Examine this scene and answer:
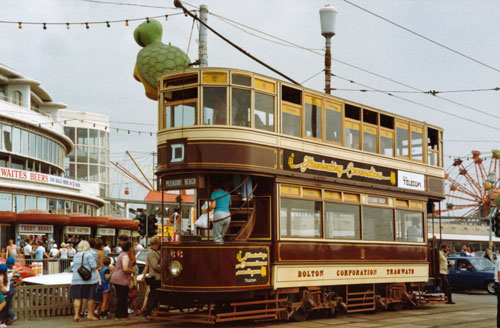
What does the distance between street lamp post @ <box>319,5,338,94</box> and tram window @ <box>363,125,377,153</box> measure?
3.51 meters

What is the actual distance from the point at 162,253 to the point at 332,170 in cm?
425

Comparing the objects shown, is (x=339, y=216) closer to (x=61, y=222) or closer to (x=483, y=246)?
(x=61, y=222)

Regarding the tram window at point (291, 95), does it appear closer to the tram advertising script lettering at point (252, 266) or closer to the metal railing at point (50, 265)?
the tram advertising script lettering at point (252, 266)

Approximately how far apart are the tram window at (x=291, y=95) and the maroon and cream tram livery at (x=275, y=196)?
2 cm

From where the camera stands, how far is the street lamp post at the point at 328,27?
66.6 ft

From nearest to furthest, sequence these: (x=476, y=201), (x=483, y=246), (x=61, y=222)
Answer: (x=61, y=222)
(x=483, y=246)
(x=476, y=201)

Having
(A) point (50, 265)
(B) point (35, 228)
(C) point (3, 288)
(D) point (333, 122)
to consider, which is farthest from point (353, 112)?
(B) point (35, 228)

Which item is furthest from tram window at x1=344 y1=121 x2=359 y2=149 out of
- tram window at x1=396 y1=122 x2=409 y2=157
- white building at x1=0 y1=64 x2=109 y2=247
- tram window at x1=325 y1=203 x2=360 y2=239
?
white building at x1=0 y1=64 x2=109 y2=247

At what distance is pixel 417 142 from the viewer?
61.5 ft

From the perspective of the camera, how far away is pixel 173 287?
13.0 metres

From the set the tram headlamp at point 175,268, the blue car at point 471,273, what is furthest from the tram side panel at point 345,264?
the blue car at point 471,273

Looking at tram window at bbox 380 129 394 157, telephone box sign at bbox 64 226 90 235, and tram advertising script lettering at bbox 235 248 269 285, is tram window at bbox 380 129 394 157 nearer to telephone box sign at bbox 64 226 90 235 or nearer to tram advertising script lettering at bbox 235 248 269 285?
tram advertising script lettering at bbox 235 248 269 285

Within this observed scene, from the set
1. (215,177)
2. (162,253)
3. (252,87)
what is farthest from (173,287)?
(252,87)

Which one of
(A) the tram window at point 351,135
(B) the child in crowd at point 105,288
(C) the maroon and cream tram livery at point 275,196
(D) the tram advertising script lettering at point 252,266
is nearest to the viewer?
(D) the tram advertising script lettering at point 252,266
